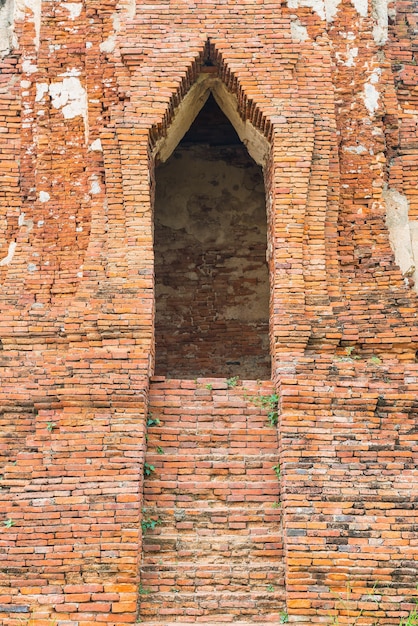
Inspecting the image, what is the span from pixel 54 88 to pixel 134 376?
3.27m

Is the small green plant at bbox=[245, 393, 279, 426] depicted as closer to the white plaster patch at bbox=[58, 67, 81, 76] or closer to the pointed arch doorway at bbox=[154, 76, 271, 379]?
the pointed arch doorway at bbox=[154, 76, 271, 379]

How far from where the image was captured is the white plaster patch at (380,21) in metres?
9.48

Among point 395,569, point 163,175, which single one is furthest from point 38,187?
point 395,569

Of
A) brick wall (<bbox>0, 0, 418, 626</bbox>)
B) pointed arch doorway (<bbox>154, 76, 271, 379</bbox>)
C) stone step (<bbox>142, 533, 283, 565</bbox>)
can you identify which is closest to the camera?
brick wall (<bbox>0, 0, 418, 626</bbox>)

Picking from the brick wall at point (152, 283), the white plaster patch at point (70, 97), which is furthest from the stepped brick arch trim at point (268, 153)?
the white plaster patch at point (70, 97)

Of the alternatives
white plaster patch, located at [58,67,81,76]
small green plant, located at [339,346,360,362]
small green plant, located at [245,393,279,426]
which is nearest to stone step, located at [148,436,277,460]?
small green plant, located at [245,393,279,426]

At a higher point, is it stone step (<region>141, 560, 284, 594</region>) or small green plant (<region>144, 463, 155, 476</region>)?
small green plant (<region>144, 463, 155, 476</region>)

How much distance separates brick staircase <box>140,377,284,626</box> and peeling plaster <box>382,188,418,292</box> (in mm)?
1945

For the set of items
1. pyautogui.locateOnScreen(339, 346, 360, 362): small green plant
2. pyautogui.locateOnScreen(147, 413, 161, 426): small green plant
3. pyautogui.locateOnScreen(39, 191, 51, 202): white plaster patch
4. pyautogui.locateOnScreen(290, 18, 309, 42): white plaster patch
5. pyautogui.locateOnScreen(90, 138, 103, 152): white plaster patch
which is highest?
pyautogui.locateOnScreen(290, 18, 309, 42): white plaster patch

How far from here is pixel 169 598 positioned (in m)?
7.05

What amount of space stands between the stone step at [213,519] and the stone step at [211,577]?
1.02 feet

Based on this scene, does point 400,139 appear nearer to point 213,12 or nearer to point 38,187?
point 213,12

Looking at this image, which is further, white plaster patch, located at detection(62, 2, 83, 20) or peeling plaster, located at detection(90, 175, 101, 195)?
white plaster patch, located at detection(62, 2, 83, 20)

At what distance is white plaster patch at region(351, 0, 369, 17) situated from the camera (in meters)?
9.43
